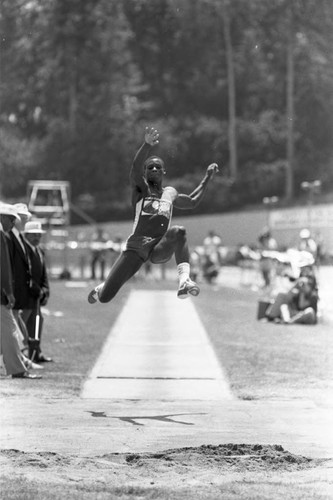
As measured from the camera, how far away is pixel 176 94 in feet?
261

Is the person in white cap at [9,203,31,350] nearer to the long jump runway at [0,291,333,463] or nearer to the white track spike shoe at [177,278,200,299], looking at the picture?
the long jump runway at [0,291,333,463]

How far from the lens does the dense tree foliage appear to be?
7375 centimetres

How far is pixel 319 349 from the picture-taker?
20.6 m

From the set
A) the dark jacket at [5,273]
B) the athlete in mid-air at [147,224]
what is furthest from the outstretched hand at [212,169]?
the dark jacket at [5,273]

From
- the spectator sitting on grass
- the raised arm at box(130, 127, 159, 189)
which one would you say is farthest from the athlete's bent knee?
the spectator sitting on grass

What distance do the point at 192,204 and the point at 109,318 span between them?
49.3ft

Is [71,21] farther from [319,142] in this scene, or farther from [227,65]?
[319,142]

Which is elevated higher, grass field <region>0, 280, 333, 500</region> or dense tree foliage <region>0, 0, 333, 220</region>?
dense tree foliage <region>0, 0, 333, 220</region>

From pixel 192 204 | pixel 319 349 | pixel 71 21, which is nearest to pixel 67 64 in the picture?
pixel 71 21

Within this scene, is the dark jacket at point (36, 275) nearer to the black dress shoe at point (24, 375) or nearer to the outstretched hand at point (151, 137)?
the black dress shoe at point (24, 375)

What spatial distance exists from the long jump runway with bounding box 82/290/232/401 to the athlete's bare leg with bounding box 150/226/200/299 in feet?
6.40

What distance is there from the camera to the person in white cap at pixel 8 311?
49.4 ft

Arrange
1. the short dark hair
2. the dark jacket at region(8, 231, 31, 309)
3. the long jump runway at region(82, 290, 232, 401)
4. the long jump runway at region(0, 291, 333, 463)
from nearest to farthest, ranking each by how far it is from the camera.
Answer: the long jump runway at region(0, 291, 333, 463), the short dark hair, the long jump runway at region(82, 290, 232, 401), the dark jacket at region(8, 231, 31, 309)

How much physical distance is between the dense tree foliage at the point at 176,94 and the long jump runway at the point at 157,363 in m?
46.9
